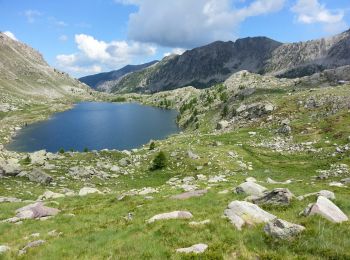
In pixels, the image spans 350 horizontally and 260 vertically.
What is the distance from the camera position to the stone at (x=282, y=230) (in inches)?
618

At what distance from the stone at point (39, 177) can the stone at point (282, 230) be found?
123 ft

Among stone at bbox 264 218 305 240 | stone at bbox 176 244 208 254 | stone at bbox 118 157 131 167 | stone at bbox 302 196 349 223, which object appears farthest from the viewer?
stone at bbox 118 157 131 167

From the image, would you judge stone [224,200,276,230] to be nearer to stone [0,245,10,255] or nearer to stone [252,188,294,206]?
stone [252,188,294,206]

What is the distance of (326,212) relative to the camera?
59.5 ft

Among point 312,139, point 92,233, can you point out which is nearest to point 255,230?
point 92,233

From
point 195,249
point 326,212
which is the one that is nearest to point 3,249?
point 195,249

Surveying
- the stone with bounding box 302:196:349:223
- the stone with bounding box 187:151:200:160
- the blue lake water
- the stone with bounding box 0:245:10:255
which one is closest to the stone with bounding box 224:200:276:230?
the stone with bounding box 302:196:349:223

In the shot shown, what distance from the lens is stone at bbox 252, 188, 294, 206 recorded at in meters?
22.0

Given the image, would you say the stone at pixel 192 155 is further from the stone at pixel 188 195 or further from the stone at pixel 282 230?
the stone at pixel 282 230

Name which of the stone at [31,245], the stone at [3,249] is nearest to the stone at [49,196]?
the stone at [31,245]

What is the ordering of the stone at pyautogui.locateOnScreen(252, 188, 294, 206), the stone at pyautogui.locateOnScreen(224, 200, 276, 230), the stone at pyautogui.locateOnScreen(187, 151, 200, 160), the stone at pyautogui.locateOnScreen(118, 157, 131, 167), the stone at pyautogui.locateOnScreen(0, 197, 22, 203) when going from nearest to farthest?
1. the stone at pyautogui.locateOnScreen(224, 200, 276, 230)
2. the stone at pyautogui.locateOnScreen(252, 188, 294, 206)
3. the stone at pyautogui.locateOnScreen(0, 197, 22, 203)
4. the stone at pyautogui.locateOnScreen(187, 151, 200, 160)
5. the stone at pyautogui.locateOnScreen(118, 157, 131, 167)

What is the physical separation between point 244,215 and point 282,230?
307 centimetres

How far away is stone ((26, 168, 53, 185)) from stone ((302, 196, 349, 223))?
122 feet

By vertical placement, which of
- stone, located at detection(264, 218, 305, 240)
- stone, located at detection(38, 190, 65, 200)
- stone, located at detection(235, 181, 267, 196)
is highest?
stone, located at detection(264, 218, 305, 240)
